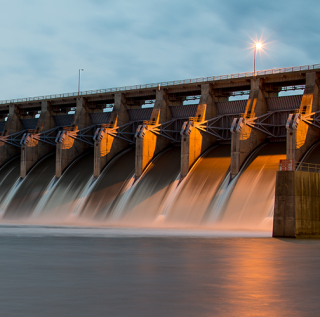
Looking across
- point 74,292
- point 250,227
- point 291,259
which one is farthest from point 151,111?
point 74,292

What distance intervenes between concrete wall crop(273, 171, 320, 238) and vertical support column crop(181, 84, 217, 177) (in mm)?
20603

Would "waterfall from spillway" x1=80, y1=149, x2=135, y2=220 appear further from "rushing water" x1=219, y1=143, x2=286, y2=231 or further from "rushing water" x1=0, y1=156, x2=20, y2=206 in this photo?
"rushing water" x1=0, y1=156, x2=20, y2=206

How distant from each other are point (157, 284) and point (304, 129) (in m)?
36.7

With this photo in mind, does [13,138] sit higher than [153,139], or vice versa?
[13,138]

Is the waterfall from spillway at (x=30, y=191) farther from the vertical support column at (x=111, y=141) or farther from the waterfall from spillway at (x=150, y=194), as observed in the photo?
the waterfall from spillway at (x=150, y=194)

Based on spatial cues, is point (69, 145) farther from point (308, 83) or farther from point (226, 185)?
point (308, 83)

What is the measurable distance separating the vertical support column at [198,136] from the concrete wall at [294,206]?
20.6 m

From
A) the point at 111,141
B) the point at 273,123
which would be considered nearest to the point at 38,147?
the point at 111,141

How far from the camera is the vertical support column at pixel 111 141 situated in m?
60.4

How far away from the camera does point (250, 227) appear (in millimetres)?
42312

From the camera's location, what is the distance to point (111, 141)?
6241 cm

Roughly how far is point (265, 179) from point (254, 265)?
29.8 metres

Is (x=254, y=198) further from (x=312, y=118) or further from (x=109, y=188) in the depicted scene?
(x=109, y=188)

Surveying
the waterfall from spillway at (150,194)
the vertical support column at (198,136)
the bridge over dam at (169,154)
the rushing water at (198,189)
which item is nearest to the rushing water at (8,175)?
the bridge over dam at (169,154)
